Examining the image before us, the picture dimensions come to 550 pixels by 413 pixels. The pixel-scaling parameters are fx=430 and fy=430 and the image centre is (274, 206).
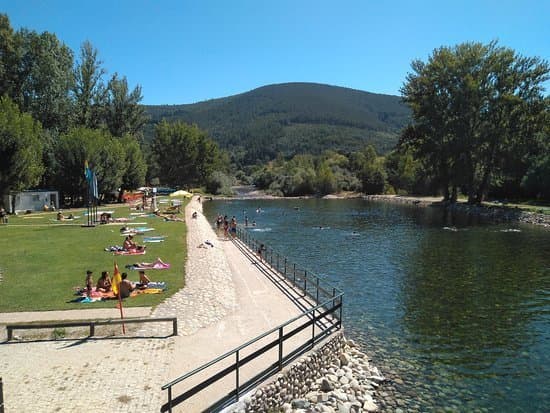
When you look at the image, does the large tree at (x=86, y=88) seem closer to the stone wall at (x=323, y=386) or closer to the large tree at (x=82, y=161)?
the large tree at (x=82, y=161)

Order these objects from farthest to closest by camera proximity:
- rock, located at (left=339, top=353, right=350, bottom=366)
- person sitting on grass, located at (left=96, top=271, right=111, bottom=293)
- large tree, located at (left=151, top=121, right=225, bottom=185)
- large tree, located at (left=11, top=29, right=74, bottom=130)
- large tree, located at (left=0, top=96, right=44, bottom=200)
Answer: large tree, located at (left=151, top=121, right=225, bottom=185) → large tree, located at (left=11, top=29, right=74, bottom=130) → large tree, located at (left=0, top=96, right=44, bottom=200) → person sitting on grass, located at (left=96, top=271, right=111, bottom=293) → rock, located at (left=339, top=353, right=350, bottom=366)

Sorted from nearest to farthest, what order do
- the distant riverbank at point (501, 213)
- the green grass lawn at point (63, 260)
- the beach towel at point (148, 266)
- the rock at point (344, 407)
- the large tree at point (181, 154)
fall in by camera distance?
the rock at point (344, 407) → the green grass lawn at point (63, 260) → the beach towel at point (148, 266) → the distant riverbank at point (501, 213) → the large tree at point (181, 154)

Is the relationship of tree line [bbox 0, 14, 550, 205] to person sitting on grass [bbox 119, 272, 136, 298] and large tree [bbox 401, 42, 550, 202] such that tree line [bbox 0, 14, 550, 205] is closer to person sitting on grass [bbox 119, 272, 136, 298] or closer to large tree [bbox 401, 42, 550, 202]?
large tree [bbox 401, 42, 550, 202]

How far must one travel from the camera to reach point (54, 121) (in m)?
66.3

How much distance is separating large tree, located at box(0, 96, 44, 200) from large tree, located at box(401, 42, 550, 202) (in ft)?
190

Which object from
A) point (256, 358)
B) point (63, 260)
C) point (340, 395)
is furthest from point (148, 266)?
point (340, 395)

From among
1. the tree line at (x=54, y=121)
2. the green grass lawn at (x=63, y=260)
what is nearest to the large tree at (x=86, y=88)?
the tree line at (x=54, y=121)

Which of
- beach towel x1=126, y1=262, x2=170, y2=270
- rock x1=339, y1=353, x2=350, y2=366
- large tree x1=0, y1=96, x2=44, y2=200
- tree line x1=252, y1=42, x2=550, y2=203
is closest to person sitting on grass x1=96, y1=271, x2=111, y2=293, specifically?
beach towel x1=126, y1=262, x2=170, y2=270

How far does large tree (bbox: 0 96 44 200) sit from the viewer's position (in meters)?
43.8

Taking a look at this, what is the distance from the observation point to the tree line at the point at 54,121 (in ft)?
149

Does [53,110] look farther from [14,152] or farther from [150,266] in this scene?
[150,266]

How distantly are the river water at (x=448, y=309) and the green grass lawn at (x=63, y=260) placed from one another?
935 cm

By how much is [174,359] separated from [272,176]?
135616mm

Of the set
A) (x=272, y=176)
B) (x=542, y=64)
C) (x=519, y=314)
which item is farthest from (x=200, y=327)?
(x=272, y=176)
